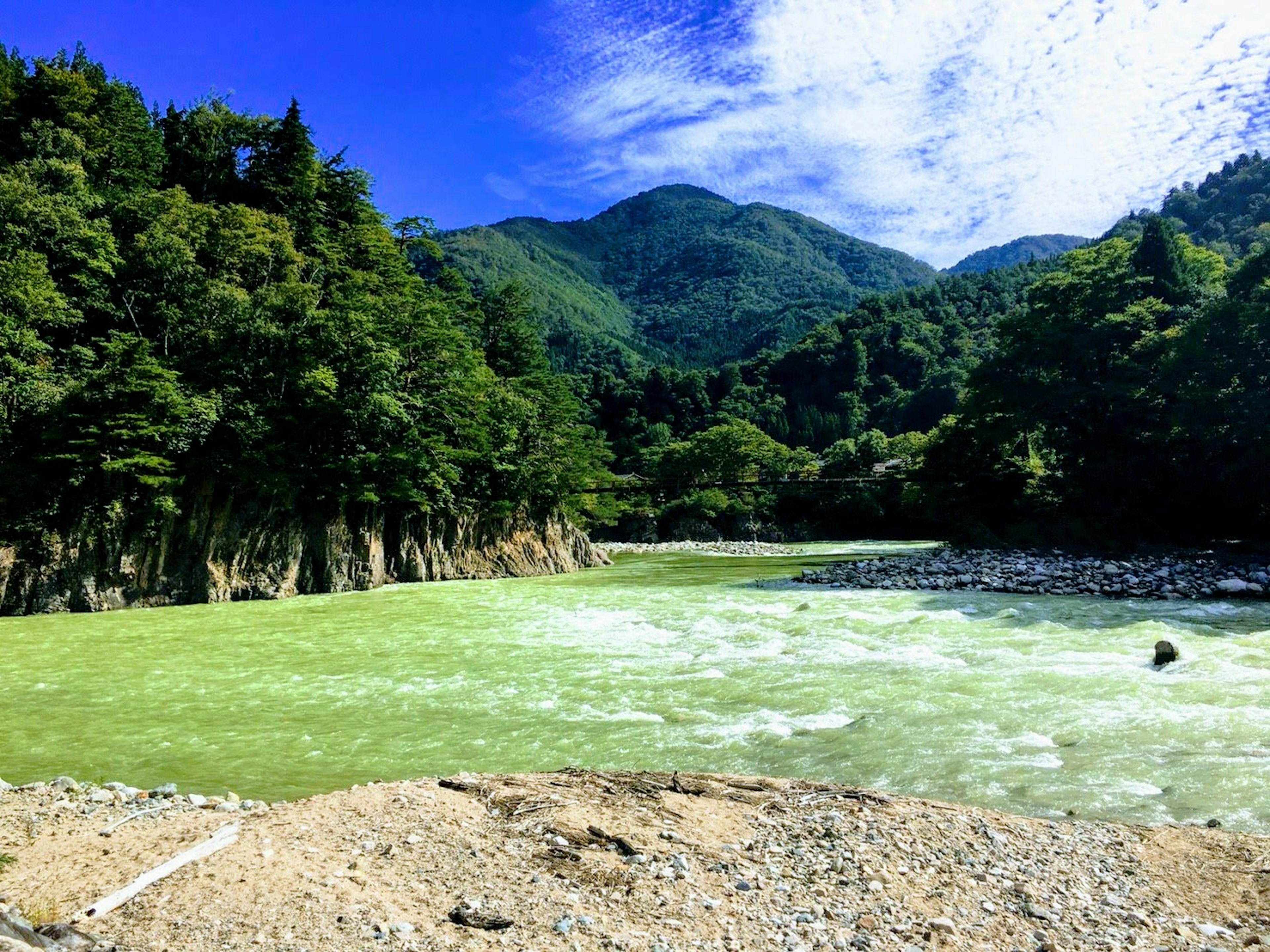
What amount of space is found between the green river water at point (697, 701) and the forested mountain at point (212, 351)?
5.25 metres

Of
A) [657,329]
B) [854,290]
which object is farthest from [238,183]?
[854,290]

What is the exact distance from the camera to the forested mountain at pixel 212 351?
62.8 feet

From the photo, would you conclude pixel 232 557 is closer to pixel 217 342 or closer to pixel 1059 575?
pixel 217 342

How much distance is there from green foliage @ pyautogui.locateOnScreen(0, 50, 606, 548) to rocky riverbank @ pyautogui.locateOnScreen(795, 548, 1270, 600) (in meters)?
15.2

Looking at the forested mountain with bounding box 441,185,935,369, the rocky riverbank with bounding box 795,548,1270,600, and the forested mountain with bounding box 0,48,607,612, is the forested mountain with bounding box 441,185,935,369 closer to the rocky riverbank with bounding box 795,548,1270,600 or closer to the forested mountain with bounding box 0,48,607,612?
the forested mountain with bounding box 0,48,607,612

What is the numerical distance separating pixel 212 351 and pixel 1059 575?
88.8 feet

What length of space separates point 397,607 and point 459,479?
9.53 metres

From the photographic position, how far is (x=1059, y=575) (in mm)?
20062

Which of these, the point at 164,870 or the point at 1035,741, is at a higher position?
the point at 164,870

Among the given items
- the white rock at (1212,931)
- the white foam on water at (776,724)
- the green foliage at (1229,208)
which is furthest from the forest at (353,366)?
the green foliage at (1229,208)

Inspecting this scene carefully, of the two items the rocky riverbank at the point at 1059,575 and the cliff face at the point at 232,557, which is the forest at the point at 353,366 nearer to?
the cliff face at the point at 232,557

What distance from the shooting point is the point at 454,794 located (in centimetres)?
549

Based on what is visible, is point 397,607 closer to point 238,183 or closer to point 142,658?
point 142,658

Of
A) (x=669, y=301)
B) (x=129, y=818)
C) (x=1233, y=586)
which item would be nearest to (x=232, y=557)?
(x=129, y=818)
